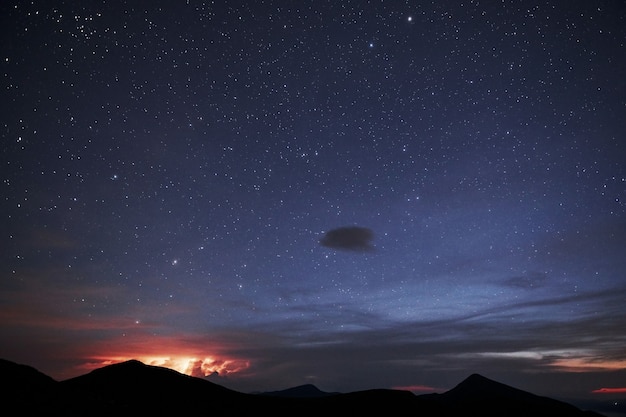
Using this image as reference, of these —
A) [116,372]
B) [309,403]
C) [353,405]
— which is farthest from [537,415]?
[116,372]

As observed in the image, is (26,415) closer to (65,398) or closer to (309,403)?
(65,398)

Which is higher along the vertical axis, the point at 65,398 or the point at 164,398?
the point at 65,398

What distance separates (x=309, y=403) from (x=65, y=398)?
29.1 metres

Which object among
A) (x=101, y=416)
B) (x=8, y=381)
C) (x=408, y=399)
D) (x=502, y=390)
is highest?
(x=8, y=381)

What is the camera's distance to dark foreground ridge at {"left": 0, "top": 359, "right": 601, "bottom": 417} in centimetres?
2388

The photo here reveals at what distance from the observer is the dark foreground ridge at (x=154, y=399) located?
23875mm

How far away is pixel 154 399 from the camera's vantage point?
119 feet

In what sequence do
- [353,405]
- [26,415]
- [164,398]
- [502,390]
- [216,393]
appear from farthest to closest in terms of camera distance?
[502,390]
[353,405]
[216,393]
[164,398]
[26,415]

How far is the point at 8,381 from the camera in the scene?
24.6 m

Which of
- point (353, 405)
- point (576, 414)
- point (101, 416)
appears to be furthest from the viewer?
point (576, 414)

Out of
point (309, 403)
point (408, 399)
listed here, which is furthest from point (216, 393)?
point (408, 399)

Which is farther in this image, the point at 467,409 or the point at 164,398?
the point at 467,409

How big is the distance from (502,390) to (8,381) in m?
135

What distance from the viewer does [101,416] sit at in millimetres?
24391
